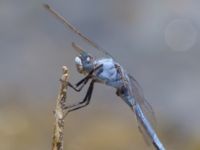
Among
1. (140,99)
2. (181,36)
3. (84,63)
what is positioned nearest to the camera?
(84,63)

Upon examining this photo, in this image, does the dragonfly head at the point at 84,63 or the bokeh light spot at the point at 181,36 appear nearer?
the dragonfly head at the point at 84,63

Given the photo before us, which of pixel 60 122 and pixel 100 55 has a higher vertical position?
pixel 100 55

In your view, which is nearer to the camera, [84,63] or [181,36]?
[84,63]

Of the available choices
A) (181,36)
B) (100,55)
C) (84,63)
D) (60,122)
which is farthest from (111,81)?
(181,36)

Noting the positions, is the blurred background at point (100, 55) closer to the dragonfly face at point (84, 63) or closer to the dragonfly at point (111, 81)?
the dragonfly at point (111, 81)

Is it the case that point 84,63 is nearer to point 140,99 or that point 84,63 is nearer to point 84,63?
point 84,63

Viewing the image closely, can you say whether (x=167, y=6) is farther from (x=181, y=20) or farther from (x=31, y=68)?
(x=31, y=68)

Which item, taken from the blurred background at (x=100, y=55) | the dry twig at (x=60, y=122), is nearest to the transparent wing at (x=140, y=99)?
the dry twig at (x=60, y=122)

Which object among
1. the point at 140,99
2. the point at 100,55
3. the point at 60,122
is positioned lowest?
the point at 60,122
